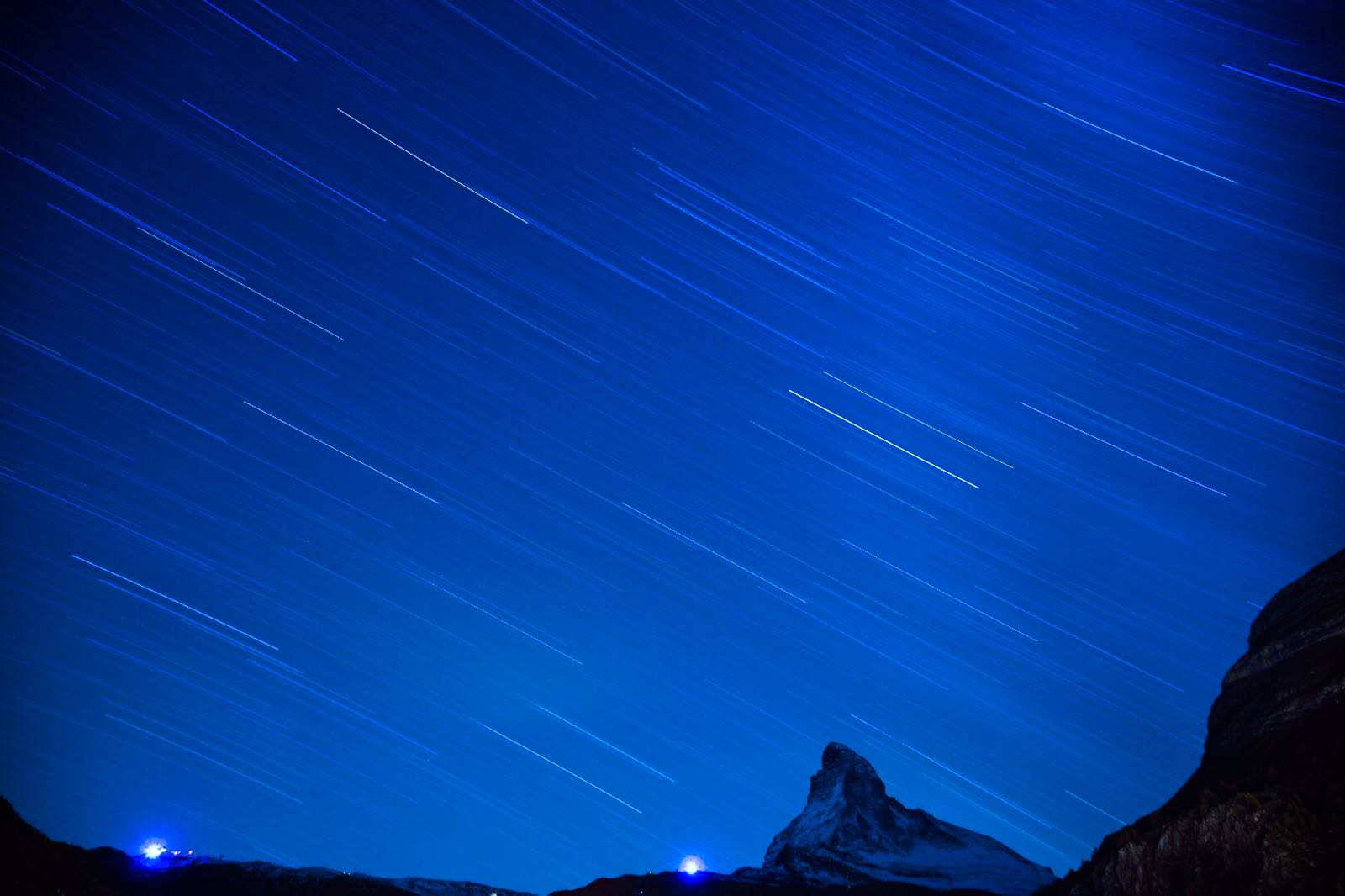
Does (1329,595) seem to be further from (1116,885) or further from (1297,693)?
(1116,885)

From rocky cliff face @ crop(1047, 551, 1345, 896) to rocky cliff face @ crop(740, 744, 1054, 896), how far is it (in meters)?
26.2

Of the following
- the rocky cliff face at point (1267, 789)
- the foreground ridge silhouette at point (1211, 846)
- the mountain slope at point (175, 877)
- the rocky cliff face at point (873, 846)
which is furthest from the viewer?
the rocky cliff face at point (873, 846)

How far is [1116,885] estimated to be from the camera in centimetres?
2273

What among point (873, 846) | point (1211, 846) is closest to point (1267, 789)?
point (1211, 846)

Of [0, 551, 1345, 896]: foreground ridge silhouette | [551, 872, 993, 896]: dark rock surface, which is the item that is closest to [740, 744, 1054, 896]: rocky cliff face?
[0, 551, 1345, 896]: foreground ridge silhouette

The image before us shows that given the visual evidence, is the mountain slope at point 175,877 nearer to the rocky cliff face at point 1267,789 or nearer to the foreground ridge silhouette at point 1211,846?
the foreground ridge silhouette at point 1211,846

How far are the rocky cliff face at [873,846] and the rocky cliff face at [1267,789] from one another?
26206mm

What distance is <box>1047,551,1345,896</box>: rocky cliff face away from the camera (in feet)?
59.3

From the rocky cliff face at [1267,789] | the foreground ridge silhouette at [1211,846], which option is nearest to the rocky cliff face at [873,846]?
the foreground ridge silhouette at [1211,846]

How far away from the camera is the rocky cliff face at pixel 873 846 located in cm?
5081

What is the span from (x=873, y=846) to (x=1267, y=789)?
141ft

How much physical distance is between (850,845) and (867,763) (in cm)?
1591

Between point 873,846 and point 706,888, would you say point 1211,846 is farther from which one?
point 873,846

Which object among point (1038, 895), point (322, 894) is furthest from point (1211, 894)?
point (322, 894)
